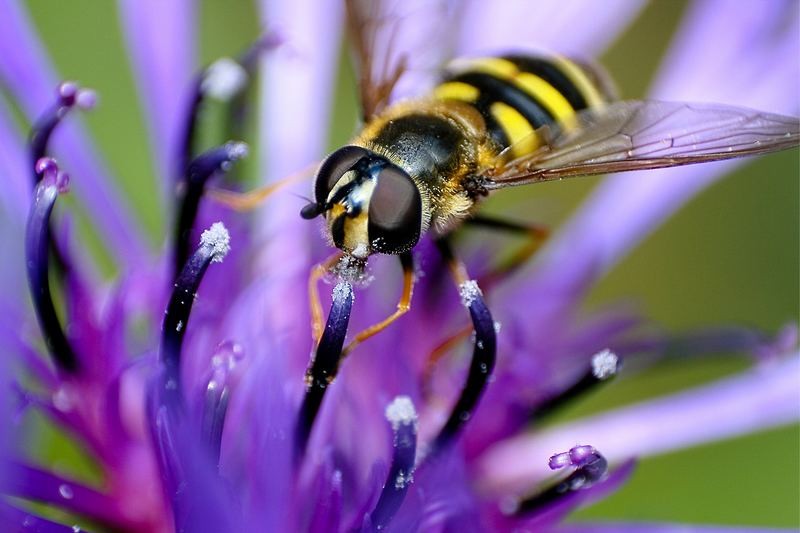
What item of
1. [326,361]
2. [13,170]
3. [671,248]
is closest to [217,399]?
[326,361]

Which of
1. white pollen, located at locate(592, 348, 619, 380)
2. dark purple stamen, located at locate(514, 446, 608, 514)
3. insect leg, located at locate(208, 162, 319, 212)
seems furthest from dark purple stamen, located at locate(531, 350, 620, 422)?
insect leg, located at locate(208, 162, 319, 212)

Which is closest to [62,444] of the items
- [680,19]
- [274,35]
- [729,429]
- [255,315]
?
[255,315]

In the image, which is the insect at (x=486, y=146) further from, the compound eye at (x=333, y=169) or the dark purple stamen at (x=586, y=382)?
the dark purple stamen at (x=586, y=382)

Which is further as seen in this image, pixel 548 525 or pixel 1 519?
pixel 548 525

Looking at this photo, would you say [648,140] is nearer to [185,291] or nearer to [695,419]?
[185,291]

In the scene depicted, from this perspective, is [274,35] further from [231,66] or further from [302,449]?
[302,449]

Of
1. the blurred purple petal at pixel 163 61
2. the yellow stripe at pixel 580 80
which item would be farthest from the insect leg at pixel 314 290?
the blurred purple petal at pixel 163 61
